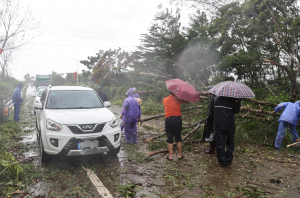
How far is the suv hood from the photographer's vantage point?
16.5 ft

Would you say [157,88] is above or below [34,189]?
above

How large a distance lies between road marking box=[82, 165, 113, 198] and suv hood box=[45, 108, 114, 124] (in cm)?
107

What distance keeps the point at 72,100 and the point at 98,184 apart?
9.19 feet

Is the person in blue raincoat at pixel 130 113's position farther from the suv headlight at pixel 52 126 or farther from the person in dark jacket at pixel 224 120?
the person in dark jacket at pixel 224 120

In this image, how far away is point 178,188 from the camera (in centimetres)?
410

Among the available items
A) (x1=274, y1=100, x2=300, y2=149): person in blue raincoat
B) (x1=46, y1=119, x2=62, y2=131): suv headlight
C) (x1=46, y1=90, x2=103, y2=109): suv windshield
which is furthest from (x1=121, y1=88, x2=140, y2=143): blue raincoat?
(x1=274, y1=100, x2=300, y2=149): person in blue raincoat

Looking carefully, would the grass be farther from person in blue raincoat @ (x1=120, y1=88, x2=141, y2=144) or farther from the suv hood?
the suv hood

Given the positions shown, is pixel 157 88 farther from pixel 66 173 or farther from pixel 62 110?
pixel 66 173

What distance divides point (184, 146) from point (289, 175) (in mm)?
2739

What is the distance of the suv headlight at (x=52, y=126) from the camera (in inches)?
193

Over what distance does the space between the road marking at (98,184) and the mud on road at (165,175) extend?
65 mm

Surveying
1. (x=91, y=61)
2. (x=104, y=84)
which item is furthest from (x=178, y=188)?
(x=91, y=61)

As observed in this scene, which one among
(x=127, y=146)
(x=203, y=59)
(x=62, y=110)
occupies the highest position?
(x=203, y=59)

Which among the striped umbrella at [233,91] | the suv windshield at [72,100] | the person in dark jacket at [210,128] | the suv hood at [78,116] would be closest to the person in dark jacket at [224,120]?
the striped umbrella at [233,91]
